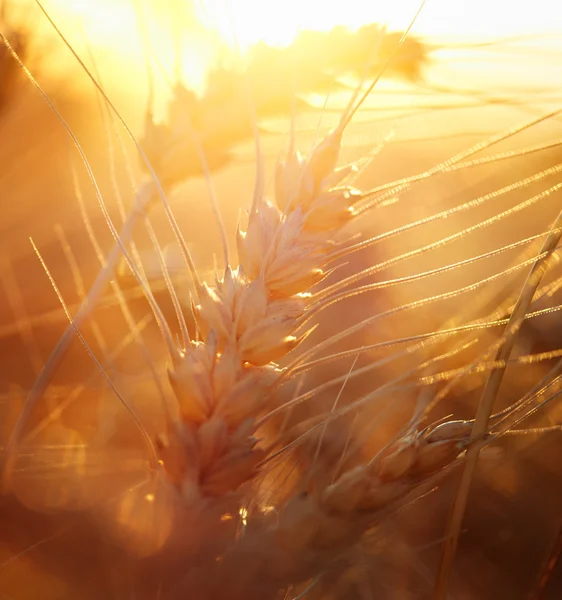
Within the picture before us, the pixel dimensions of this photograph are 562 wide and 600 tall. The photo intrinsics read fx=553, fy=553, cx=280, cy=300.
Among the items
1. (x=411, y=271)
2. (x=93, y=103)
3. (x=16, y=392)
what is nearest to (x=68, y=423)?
(x=16, y=392)

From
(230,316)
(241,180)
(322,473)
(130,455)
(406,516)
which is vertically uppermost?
(241,180)

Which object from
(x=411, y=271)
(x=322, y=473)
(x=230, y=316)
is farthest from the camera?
(x=411, y=271)

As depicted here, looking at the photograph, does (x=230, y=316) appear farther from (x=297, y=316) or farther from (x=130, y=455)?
(x=130, y=455)

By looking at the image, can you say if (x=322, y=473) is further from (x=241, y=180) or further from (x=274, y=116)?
(x=241, y=180)

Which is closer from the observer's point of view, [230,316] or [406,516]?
[230,316]

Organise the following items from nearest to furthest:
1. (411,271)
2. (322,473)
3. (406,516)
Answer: (322,473), (406,516), (411,271)

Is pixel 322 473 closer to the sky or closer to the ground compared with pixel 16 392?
closer to the ground

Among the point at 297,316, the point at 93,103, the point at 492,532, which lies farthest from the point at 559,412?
the point at 93,103
